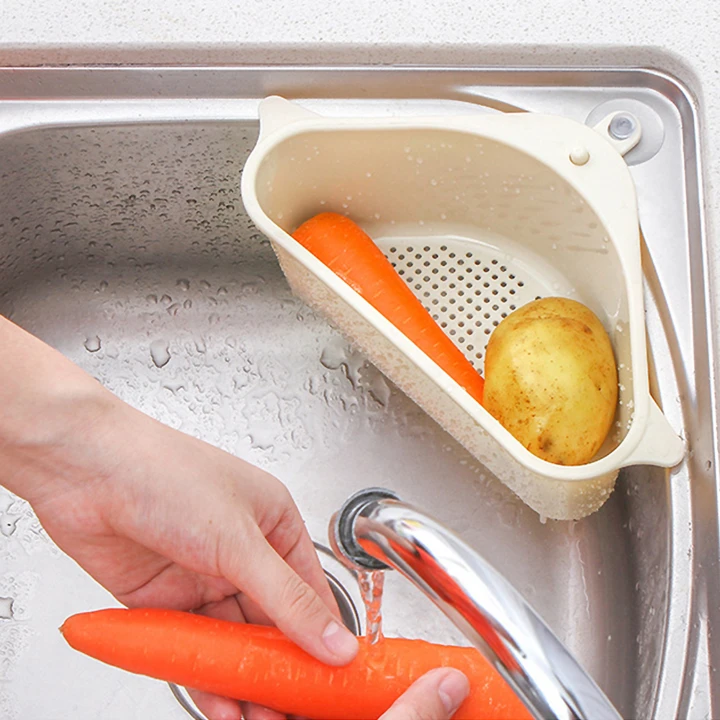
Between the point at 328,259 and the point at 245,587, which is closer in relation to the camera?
the point at 245,587

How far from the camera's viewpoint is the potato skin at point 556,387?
591 millimetres

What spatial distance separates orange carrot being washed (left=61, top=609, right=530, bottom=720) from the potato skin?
0.17m

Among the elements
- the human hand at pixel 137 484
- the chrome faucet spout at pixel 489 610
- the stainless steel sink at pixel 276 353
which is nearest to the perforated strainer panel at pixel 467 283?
the stainless steel sink at pixel 276 353

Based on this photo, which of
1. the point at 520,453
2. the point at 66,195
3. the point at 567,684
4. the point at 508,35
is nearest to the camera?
the point at 567,684

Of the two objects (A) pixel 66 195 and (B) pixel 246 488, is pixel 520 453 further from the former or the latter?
(A) pixel 66 195

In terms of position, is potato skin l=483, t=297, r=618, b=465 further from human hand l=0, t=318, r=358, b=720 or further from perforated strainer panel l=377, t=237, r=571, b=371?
human hand l=0, t=318, r=358, b=720

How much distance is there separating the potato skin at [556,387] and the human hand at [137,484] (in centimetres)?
20

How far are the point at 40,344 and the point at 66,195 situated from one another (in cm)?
25

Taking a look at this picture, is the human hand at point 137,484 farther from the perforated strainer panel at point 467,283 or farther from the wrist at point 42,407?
the perforated strainer panel at point 467,283

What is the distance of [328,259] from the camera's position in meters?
0.70

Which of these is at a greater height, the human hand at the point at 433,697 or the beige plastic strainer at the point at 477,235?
the beige plastic strainer at the point at 477,235

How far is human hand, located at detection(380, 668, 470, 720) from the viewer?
518 mm

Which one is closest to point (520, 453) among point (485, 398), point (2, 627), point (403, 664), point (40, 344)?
point (485, 398)

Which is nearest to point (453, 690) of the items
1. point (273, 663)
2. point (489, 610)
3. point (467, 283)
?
point (273, 663)
